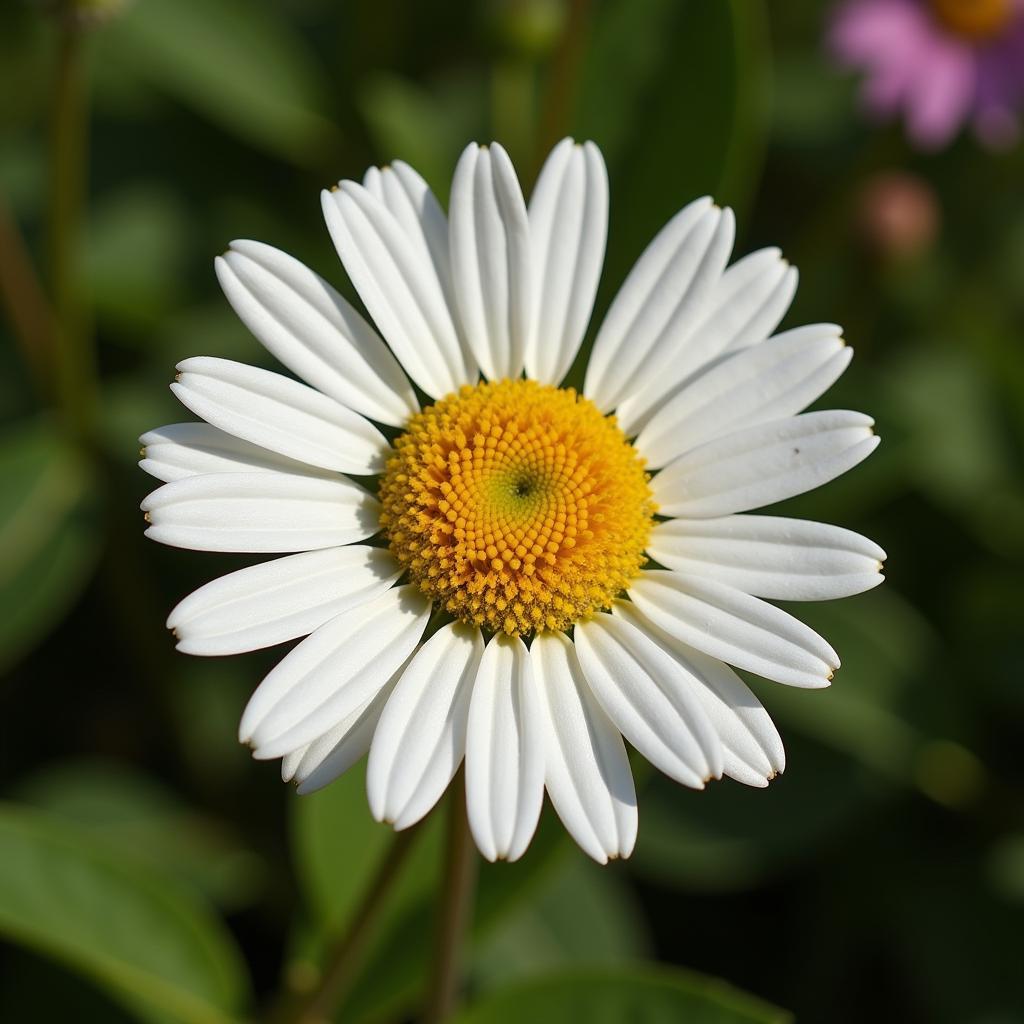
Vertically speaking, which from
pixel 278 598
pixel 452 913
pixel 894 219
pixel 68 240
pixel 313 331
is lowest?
pixel 452 913

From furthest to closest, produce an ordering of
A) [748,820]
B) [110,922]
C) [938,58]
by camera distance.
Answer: [938,58] → [748,820] → [110,922]

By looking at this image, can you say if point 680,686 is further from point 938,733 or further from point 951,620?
point 951,620

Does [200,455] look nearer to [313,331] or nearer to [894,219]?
[313,331]

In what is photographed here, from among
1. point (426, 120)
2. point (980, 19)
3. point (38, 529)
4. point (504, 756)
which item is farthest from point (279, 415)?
point (980, 19)

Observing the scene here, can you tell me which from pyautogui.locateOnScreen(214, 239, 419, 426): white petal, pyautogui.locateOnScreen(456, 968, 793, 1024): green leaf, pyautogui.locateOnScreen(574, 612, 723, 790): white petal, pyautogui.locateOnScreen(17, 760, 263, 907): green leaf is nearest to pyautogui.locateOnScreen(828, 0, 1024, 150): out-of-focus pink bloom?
pyautogui.locateOnScreen(214, 239, 419, 426): white petal

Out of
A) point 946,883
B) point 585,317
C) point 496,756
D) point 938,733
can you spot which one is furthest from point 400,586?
point 946,883

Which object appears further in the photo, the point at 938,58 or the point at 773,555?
the point at 938,58

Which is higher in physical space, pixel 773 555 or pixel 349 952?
pixel 773 555

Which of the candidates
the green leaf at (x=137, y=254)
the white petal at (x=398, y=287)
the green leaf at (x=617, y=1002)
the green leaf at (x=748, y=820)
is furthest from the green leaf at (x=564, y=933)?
the green leaf at (x=137, y=254)
